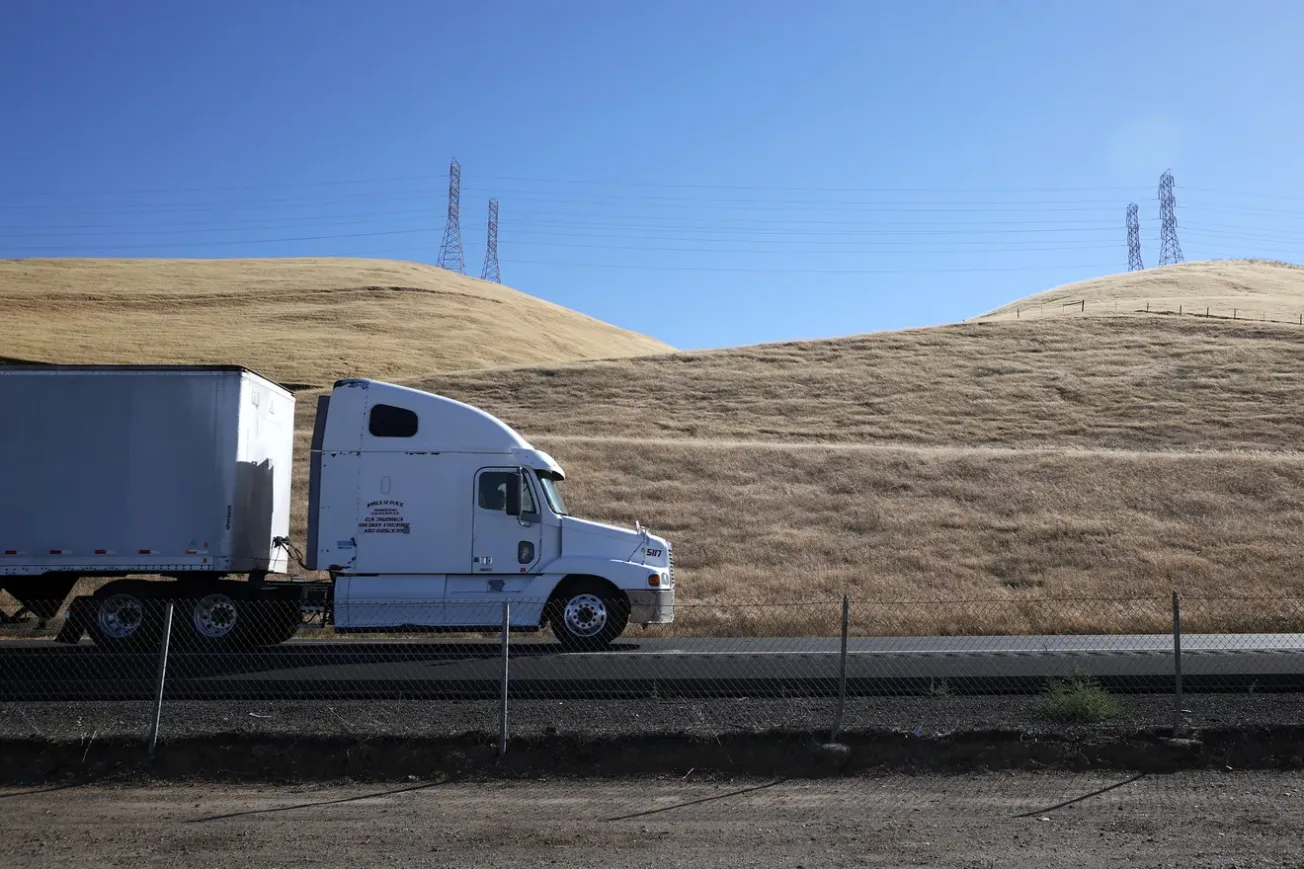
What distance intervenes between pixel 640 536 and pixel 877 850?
8.87 metres

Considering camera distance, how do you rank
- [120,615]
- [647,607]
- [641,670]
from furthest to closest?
[647,607], [120,615], [641,670]

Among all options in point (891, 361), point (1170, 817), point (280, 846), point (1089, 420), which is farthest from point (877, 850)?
point (891, 361)

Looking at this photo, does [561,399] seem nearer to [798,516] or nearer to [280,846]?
[798,516]

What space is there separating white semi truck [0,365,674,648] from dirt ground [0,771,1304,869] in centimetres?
667

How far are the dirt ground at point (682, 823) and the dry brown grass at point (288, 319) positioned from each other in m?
43.5

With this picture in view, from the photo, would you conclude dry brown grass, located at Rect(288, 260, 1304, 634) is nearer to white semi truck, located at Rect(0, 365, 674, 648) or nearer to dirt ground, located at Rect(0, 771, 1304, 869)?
white semi truck, located at Rect(0, 365, 674, 648)

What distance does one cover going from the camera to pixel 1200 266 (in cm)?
10769

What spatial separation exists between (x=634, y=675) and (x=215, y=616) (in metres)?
6.67

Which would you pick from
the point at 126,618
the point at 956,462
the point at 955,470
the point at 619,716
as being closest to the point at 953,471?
the point at 955,470

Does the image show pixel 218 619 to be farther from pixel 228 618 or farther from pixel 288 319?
pixel 288 319

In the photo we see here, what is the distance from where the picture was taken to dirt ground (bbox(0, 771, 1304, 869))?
23.2ft

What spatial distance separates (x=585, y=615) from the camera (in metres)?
15.5

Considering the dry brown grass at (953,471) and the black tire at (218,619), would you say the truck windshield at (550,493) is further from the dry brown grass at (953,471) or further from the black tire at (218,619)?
the black tire at (218,619)

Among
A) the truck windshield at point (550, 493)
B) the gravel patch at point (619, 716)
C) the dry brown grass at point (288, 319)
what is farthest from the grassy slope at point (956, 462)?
the dry brown grass at point (288, 319)
